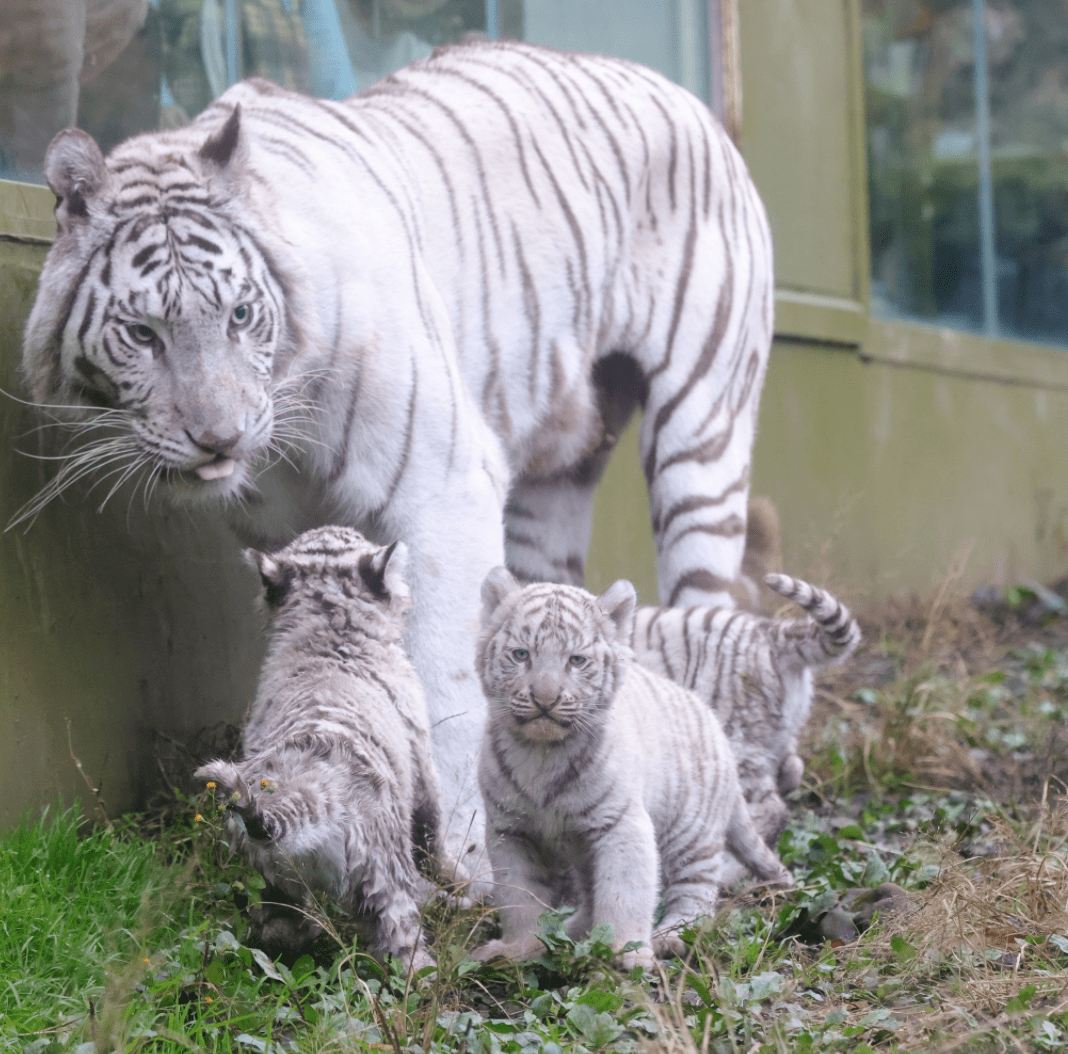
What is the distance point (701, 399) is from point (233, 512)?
1613 mm

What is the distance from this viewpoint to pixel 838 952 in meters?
2.65

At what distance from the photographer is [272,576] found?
277cm

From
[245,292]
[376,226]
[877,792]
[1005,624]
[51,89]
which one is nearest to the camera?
[245,292]

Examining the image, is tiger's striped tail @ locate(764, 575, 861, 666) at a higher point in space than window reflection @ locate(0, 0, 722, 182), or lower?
lower

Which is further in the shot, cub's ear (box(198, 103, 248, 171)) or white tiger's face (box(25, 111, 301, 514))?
cub's ear (box(198, 103, 248, 171))

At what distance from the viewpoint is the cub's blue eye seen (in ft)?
9.26

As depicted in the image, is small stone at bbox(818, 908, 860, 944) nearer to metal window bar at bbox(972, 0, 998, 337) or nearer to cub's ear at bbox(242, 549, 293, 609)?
cub's ear at bbox(242, 549, 293, 609)

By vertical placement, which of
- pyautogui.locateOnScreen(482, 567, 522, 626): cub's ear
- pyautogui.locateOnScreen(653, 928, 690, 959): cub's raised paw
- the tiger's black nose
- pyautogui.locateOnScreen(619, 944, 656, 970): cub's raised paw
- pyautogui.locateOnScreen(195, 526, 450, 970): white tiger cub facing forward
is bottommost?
Answer: pyautogui.locateOnScreen(653, 928, 690, 959): cub's raised paw

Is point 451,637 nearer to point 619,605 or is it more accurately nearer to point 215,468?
point 619,605

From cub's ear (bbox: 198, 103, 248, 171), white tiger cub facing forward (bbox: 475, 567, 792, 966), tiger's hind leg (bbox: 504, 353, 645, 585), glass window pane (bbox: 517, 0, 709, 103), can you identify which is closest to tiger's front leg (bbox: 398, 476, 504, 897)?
white tiger cub facing forward (bbox: 475, 567, 792, 966)

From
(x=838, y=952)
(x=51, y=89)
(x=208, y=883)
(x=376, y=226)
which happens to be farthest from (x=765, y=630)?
(x=51, y=89)

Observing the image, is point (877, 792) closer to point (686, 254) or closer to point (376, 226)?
point (686, 254)

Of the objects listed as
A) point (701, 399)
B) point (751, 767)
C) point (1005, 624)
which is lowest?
point (1005, 624)

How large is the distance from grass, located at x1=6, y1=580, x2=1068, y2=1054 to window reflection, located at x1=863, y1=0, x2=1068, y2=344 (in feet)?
18.1
